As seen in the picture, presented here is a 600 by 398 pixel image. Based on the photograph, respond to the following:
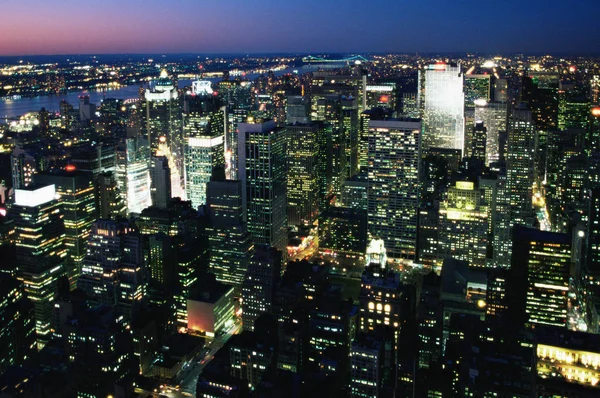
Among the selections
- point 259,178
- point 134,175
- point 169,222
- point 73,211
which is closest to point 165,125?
point 134,175

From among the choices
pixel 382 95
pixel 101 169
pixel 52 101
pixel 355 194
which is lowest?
pixel 355 194

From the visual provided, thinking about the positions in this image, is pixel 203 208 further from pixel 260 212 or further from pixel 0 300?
pixel 0 300

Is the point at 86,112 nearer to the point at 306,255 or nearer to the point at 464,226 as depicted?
the point at 306,255

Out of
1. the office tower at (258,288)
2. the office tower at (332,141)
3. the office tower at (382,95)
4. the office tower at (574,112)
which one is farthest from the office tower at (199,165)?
the office tower at (574,112)

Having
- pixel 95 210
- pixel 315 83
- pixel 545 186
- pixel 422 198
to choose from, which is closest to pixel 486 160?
pixel 545 186

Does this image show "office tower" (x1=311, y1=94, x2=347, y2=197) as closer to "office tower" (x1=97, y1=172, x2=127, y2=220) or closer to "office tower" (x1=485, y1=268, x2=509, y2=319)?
"office tower" (x1=97, y1=172, x2=127, y2=220)

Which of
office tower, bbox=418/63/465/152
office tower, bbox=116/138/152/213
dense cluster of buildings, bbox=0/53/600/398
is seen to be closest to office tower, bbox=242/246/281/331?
dense cluster of buildings, bbox=0/53/600/398
